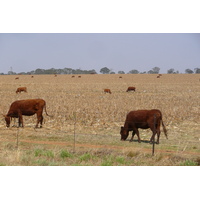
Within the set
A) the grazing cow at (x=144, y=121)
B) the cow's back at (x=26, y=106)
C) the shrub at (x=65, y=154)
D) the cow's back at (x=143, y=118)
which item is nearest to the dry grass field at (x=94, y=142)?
the shrub at (x=65, y=154)

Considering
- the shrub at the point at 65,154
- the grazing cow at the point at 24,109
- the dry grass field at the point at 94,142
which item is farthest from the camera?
the grazing cow at the point at 24,109

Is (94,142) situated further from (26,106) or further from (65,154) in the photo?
(26,106)

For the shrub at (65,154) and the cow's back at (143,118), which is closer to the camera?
the shrub at (65,154)

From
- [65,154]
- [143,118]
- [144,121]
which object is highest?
[143,118]

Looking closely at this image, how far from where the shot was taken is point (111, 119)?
71.2 ft

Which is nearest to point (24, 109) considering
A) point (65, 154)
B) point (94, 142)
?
point (94, 142)

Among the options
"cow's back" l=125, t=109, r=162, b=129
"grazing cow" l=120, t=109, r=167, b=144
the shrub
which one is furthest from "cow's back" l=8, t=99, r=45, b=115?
the shrub

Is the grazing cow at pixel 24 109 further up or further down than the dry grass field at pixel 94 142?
further up

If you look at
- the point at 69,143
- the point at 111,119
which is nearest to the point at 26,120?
the point at 111,119

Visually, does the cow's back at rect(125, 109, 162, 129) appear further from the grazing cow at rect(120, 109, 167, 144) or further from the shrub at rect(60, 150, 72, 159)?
the shrub at rect(60, 150, 72, 159)

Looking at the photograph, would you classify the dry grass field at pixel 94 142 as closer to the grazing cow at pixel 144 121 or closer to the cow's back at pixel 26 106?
the grazing cow at pixel 144 121

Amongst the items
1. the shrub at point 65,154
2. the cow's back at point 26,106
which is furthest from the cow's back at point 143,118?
A: the cow's back at point 26,106

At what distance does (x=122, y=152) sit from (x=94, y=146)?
1767mm

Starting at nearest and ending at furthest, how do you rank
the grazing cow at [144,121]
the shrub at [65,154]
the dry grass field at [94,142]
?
the dry grass field at [94,142]
the shrub at [65,154]
the grazing cow at [144,121]
